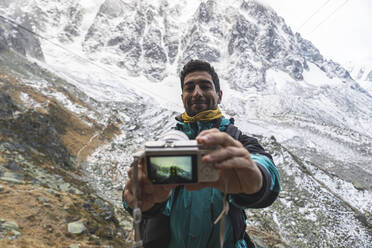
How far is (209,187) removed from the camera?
1606 mm

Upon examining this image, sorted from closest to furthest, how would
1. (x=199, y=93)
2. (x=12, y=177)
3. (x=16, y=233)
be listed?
(x=199, y=93) < (x=16, y=233) < (x=12, y=177)

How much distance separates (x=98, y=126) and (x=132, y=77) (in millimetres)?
62753

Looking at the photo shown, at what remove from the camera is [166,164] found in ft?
3.92

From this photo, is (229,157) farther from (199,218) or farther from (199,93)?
(199,93)

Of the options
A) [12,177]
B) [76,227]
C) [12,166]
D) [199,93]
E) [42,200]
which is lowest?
[76,227]

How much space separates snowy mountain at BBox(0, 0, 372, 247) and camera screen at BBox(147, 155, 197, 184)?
775 cm

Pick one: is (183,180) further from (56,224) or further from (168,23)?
(168,23)

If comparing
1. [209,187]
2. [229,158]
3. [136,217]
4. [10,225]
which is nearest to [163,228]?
[209,187]

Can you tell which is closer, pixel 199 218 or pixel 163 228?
pixel 199 218

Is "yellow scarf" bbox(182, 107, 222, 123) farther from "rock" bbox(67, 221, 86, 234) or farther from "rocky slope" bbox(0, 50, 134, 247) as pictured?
"rock" bbox(67, 221, 86, 234)

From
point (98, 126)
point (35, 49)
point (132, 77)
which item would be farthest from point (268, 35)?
point (98, 126)

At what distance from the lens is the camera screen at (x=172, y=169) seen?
3.84 feet

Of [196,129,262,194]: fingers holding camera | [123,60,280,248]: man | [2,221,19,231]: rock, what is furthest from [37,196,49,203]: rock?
[196,129,262,194]: fingers holding camera

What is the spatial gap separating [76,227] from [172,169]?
4.18 m
